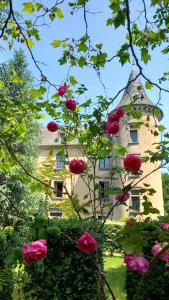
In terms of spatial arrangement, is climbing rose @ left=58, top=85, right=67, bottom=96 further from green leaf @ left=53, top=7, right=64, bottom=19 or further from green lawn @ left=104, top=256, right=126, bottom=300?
green lawn @ left=104, top=256, right=126, bottom=300

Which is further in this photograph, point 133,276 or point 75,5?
point 133,276

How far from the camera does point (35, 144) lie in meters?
22.9

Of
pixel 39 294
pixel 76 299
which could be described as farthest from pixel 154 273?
pixel 39 294

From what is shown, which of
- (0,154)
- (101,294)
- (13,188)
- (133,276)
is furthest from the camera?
(13,188)

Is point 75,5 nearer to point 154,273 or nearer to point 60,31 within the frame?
point 60,31

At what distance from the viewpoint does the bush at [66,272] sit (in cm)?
504

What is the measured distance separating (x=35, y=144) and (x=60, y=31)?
770 inches

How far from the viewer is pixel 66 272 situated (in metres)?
5.12

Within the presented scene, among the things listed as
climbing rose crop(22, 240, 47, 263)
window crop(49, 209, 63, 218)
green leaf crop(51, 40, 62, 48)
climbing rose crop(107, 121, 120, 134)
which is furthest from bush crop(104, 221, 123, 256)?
window crop(49, 209, 63, 218)

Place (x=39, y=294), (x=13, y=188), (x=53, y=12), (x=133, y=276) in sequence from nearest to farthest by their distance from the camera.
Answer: (x=53, y=12)
(x=39, y=294)
(x=133, y=276)
(x=13, y=188)

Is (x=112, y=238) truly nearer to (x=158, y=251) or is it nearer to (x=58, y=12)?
(x=158, y=251)

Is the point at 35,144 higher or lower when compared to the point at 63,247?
higher

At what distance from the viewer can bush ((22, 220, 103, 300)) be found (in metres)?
5.04

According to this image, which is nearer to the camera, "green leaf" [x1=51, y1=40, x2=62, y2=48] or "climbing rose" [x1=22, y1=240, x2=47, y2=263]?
"climbing rose" [x1=22, y1=240, x2=47, y2=263]
